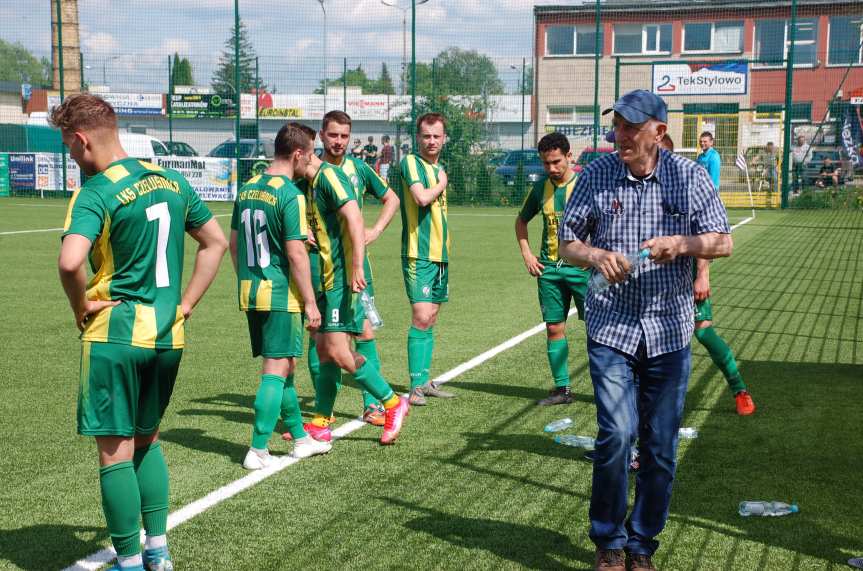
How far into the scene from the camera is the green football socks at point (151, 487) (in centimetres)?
401

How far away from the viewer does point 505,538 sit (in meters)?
4.46

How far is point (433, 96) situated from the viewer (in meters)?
30.0

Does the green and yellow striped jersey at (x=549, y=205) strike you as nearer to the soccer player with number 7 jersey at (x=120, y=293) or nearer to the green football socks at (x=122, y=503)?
the soccer player with number 7 jersey at (x=120, y=293)

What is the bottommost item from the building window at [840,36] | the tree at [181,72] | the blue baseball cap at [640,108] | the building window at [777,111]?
the blue baseball cap at [640,108]

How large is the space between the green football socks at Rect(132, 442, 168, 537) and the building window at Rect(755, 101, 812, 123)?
87.4 ft

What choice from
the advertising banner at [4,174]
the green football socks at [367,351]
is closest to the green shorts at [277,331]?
the green football socks at [367,351]

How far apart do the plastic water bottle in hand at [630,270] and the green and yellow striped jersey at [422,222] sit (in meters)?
3.49

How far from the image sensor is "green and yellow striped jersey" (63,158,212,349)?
3.61 meters

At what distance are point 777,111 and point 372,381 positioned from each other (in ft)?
86.7

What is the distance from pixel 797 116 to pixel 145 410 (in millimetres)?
39952

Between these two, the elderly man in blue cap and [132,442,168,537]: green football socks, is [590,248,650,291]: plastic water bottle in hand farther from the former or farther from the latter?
[132,442,168,537]: green football socks

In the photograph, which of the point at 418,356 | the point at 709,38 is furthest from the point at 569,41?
the point at 418,356

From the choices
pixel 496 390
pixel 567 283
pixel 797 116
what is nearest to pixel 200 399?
pixel 496 390

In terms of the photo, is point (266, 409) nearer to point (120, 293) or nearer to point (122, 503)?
point (122, 503)
